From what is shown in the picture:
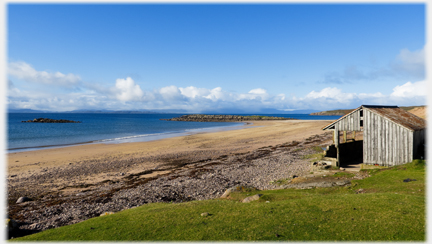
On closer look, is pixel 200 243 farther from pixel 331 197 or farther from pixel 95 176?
pixel 95 176

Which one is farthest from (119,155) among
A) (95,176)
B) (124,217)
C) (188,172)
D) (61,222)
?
(124,217)

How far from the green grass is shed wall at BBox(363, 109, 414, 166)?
10398mm

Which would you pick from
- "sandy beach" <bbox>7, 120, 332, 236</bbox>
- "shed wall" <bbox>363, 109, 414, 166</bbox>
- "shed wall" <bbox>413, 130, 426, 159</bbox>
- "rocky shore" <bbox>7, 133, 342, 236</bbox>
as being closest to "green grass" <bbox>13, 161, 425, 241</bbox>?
"rocky shore" <bbox>7, 133, 342, 236</bbox>

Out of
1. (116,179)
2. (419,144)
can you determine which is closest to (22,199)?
(116,179)

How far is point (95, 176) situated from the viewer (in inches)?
956

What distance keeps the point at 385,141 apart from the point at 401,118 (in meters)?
2.81

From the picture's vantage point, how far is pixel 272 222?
8.61m

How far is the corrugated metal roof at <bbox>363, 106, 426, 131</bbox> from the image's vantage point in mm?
19422

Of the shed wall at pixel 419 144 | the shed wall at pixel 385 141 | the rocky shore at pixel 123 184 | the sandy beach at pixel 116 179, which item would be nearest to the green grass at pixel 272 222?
the rocky shore at pixel 123 184

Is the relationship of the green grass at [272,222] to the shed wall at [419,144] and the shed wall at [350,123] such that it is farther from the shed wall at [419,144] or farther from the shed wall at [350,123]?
the shed wall at [350,123]

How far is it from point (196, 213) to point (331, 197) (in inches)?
262

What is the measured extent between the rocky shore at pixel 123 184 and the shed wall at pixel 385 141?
19.0 feet

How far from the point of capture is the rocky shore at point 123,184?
14.9 meters

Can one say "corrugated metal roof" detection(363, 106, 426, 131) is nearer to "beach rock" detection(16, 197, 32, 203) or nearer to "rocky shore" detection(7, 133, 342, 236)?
"rocky shore" detection(7, 133, 342, 236)
